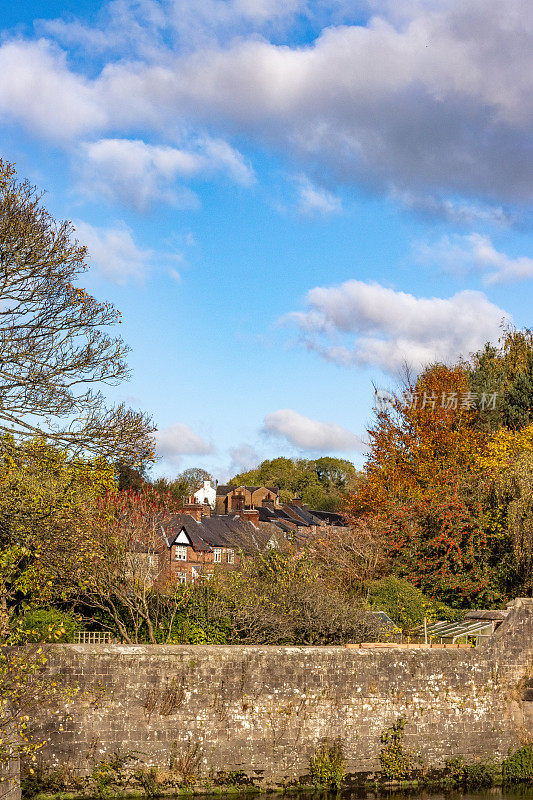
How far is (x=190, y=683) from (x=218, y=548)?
44.2 m

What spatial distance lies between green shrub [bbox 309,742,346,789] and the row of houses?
4937 mm

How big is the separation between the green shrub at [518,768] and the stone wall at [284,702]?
0.82 feet

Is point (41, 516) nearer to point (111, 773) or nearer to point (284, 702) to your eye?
point (111, 773)

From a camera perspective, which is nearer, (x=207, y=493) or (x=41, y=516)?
(x=41, y=516)

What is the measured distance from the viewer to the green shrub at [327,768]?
607 inches

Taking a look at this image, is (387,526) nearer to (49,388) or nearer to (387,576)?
(387,576)

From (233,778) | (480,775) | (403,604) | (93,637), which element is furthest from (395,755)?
(93,637)

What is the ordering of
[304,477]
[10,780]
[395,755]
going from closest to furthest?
[10,780] < [395,755] < [304,477]

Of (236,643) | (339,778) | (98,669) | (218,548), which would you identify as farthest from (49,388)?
(218,548)

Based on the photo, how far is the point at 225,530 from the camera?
61.9 m

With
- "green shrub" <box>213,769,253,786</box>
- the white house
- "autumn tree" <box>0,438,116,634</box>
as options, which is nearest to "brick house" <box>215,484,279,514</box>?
the white house

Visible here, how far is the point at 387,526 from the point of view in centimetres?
2586

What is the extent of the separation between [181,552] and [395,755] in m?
42.0

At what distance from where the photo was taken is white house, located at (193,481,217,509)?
94.0 meters
